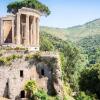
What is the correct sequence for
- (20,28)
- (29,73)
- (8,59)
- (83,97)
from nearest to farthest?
(8,59) < (29,73) < (83,97) < (20,28)

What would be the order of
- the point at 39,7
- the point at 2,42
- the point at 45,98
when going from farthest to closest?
the point at 39,7 → the point at 2,42 → the point at 45,98

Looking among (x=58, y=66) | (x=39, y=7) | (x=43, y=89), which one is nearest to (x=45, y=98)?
(x=43, y=89)

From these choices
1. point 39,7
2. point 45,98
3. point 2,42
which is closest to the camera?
point 45,98

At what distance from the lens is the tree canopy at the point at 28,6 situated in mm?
79688

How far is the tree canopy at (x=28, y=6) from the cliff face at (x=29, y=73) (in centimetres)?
2793

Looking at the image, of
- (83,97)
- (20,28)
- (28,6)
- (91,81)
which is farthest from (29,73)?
(28,6)

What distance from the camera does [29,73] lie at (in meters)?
52.9

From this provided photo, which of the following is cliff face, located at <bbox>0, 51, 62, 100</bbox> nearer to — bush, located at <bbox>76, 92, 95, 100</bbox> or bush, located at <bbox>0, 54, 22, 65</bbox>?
bush, located at <bbox>0, 54, 22, 65</bbox>

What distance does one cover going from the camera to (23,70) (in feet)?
172

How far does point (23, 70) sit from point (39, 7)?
1349 inches

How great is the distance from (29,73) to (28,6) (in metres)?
32.4

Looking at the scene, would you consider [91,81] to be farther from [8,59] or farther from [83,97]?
[8,59]

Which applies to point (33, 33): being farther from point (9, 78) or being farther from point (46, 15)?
point (46, 15)

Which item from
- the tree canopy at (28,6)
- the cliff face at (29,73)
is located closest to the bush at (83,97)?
the cliff face at (29,73)
